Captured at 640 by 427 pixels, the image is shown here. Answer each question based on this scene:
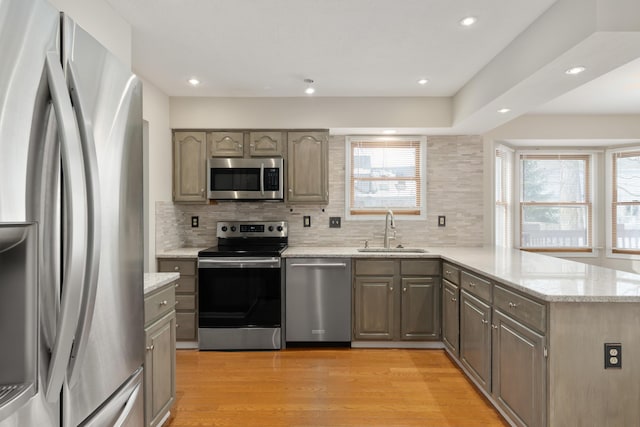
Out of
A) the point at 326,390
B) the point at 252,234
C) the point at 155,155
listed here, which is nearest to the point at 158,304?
the point at 326,390

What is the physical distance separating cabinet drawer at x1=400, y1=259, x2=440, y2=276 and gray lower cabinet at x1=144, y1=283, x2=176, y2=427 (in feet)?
7.14

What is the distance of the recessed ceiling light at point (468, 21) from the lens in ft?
7.45

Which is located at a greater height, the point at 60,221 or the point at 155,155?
the point at 155,155

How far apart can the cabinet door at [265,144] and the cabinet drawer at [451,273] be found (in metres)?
2.00

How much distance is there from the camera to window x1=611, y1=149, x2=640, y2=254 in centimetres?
460

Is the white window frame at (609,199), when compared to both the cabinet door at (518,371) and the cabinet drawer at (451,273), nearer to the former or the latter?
the cabinet drawer at (451,273)

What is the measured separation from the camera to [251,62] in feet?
9.80

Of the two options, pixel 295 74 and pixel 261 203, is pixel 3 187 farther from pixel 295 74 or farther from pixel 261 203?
pixel 261 203

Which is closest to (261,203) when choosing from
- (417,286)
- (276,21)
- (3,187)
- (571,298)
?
(417,286)

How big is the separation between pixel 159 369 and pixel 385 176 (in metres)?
3.07

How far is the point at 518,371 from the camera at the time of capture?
2109mm

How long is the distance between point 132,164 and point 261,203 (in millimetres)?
2932

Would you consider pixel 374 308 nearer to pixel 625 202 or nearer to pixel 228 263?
pixel 228 263

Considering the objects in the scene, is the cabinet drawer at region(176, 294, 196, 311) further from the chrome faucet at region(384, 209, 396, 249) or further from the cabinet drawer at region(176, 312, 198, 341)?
the chrome faucet at region(384, 209, 396, 249)
